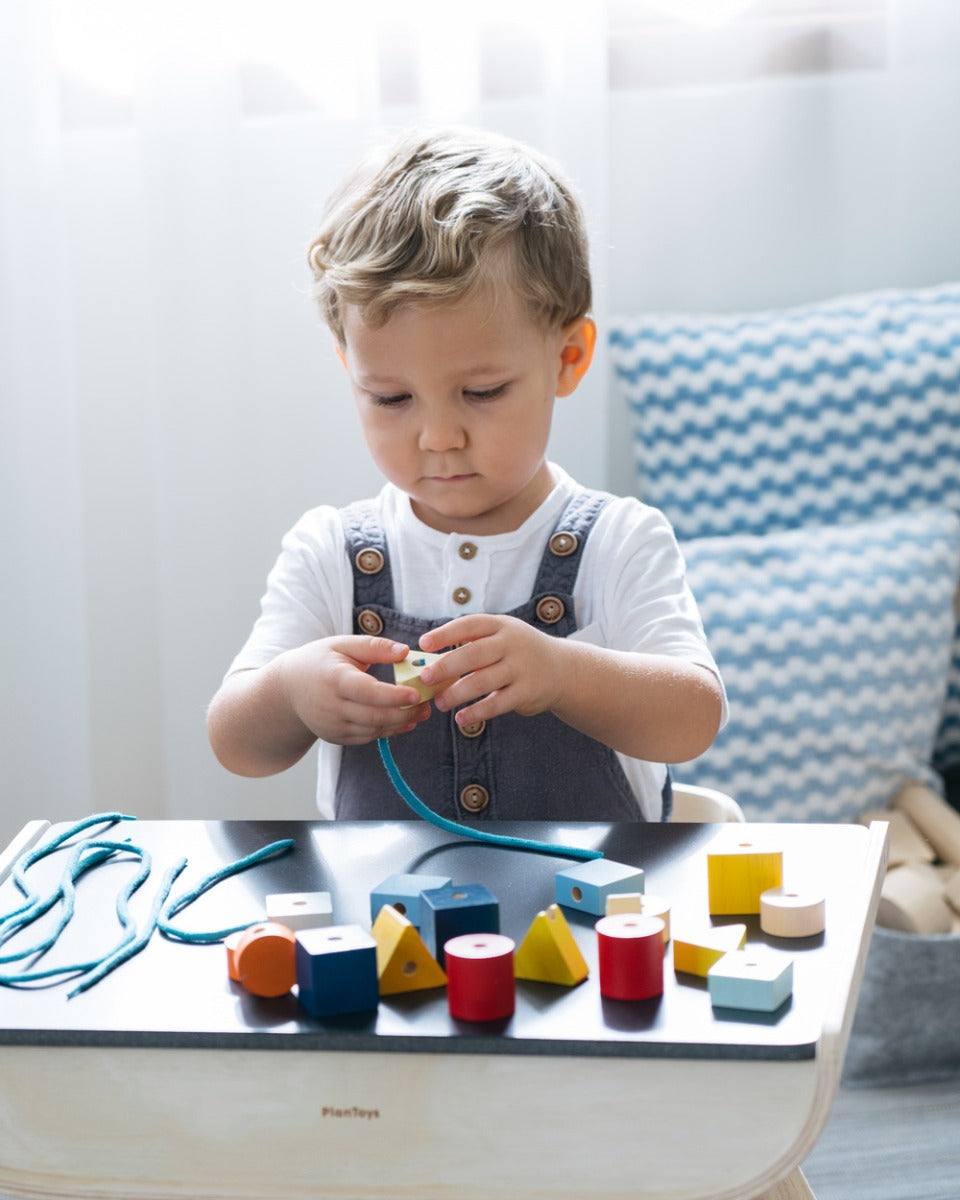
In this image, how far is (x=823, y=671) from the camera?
1.44m

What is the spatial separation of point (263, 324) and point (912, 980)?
0.92m

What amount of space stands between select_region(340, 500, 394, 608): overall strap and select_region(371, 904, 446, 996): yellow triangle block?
0.49 m

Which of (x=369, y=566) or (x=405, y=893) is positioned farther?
(x=369, y=566)

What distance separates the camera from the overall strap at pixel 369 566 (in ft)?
3.42

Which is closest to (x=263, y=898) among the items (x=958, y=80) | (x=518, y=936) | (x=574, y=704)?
(x=518, y=936)

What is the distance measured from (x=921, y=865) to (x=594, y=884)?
87cm

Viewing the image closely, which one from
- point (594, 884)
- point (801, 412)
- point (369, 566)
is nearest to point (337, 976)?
point (594, 884)

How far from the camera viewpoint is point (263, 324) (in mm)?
1557

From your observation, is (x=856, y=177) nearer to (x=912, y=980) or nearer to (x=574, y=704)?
(x=912, y=980)

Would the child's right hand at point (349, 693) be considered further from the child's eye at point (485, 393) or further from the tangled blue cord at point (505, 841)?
the child's eye at point (485, 393)

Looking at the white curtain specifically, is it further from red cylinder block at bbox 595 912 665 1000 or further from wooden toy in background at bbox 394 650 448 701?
red cylinder block at bbox 595 912 665 1000

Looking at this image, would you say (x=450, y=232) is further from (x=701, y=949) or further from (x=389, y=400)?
(x=701, y=949)

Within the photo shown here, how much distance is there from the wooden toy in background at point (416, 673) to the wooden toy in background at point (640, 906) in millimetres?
182

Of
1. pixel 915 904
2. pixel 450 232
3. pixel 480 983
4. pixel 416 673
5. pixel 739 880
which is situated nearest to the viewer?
pixel 480 983
